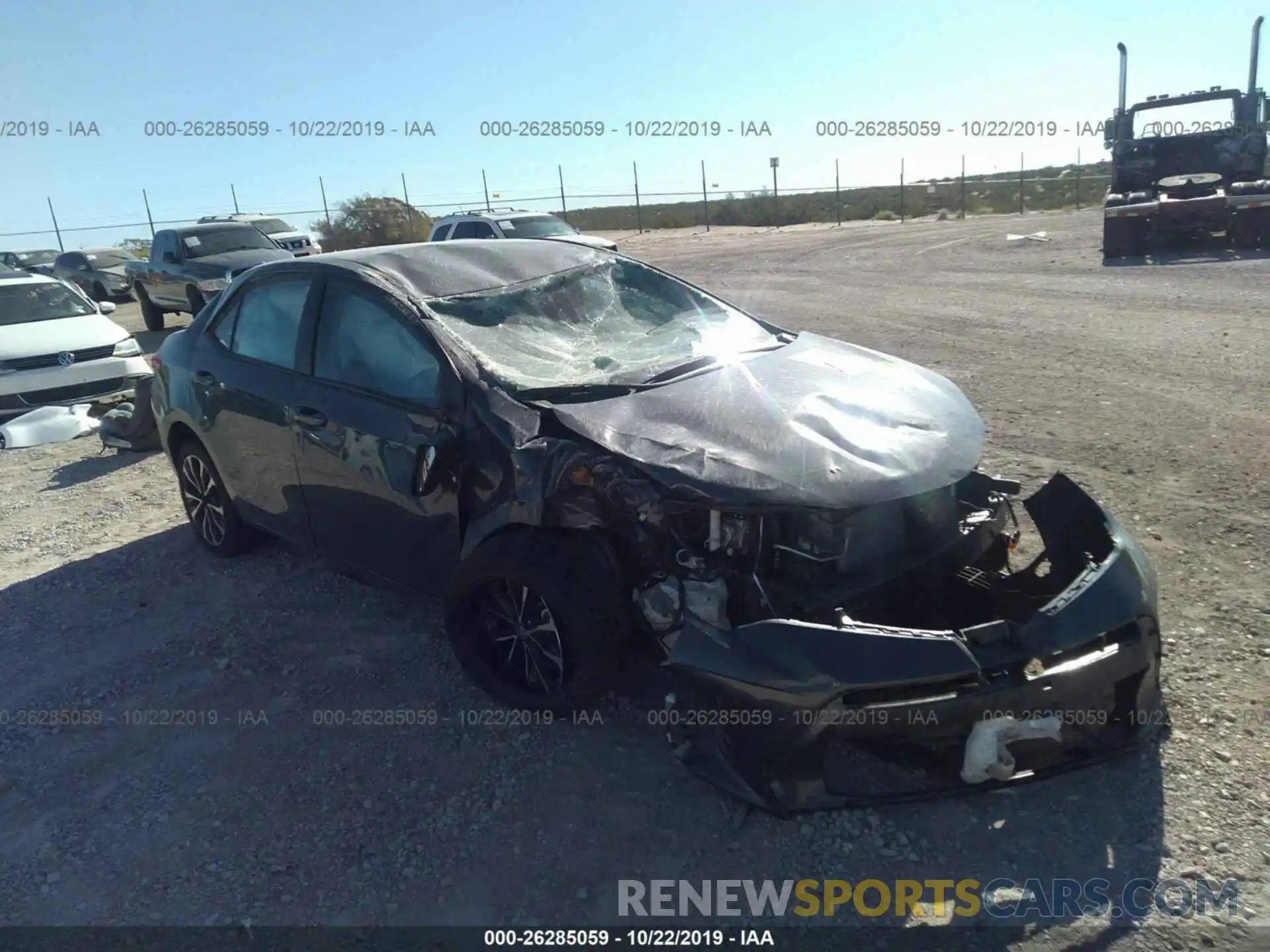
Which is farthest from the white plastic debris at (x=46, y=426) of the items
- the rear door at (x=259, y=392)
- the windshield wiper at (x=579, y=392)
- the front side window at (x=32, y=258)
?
the front side window at (x=32, y=258)

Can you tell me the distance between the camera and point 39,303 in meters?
10.5

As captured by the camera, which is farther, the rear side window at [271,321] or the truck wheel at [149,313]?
the truck wheel at [149,313]

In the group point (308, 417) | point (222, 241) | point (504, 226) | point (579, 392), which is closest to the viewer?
point (579, 392)

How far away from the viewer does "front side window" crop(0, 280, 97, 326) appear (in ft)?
33.5

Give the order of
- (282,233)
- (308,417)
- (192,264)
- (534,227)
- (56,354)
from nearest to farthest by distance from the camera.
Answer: (308,417)
(56,354)
(192,264)
(534,227)
(282,233)

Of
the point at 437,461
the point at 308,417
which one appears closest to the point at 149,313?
the point at 308,417

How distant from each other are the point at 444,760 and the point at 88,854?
1207 millimetres

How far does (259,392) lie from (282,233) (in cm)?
1795

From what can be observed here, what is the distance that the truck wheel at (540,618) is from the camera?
10.8 feet

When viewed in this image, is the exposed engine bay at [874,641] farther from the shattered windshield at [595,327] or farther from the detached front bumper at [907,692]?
the shattered windshield at [595,327]

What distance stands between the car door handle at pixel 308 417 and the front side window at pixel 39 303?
7911 mm

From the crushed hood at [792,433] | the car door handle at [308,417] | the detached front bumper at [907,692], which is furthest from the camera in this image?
the car door handle at [308,417]

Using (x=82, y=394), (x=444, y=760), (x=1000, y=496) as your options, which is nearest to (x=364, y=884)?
(x=444, y=760)

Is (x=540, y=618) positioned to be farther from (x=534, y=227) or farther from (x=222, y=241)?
(x=222, y=241)
